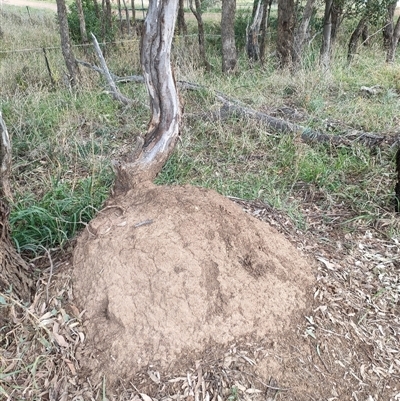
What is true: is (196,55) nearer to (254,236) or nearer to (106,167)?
Answer: (106,167)

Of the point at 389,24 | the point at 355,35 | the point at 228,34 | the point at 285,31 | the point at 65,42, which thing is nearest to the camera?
the point at 65,42

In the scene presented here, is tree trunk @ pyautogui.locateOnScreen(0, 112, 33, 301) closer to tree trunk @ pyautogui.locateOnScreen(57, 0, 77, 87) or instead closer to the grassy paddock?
the grassy paddock

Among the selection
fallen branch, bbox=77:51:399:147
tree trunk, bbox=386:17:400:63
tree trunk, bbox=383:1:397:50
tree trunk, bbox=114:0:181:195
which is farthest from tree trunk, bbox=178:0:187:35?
tree trunk, bbox=114:0:181:195

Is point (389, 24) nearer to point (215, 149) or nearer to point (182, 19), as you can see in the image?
point (182, 19)

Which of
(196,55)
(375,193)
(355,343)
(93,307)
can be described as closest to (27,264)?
(93,307)

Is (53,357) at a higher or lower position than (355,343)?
higher

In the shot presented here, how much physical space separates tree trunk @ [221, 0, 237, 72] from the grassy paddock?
0.92m

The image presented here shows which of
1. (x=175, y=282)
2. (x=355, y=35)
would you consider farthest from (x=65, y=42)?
(x=355, y=35)

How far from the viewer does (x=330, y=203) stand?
3.00 metres

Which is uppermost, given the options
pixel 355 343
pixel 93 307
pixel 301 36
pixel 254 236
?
pixel 301 36

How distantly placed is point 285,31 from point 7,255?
612 cm

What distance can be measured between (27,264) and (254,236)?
1.18m

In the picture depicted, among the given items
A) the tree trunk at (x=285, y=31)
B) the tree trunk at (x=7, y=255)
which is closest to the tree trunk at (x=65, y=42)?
the tree trunk at (x=285, y=31)

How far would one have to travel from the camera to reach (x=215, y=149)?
12.7 ft
